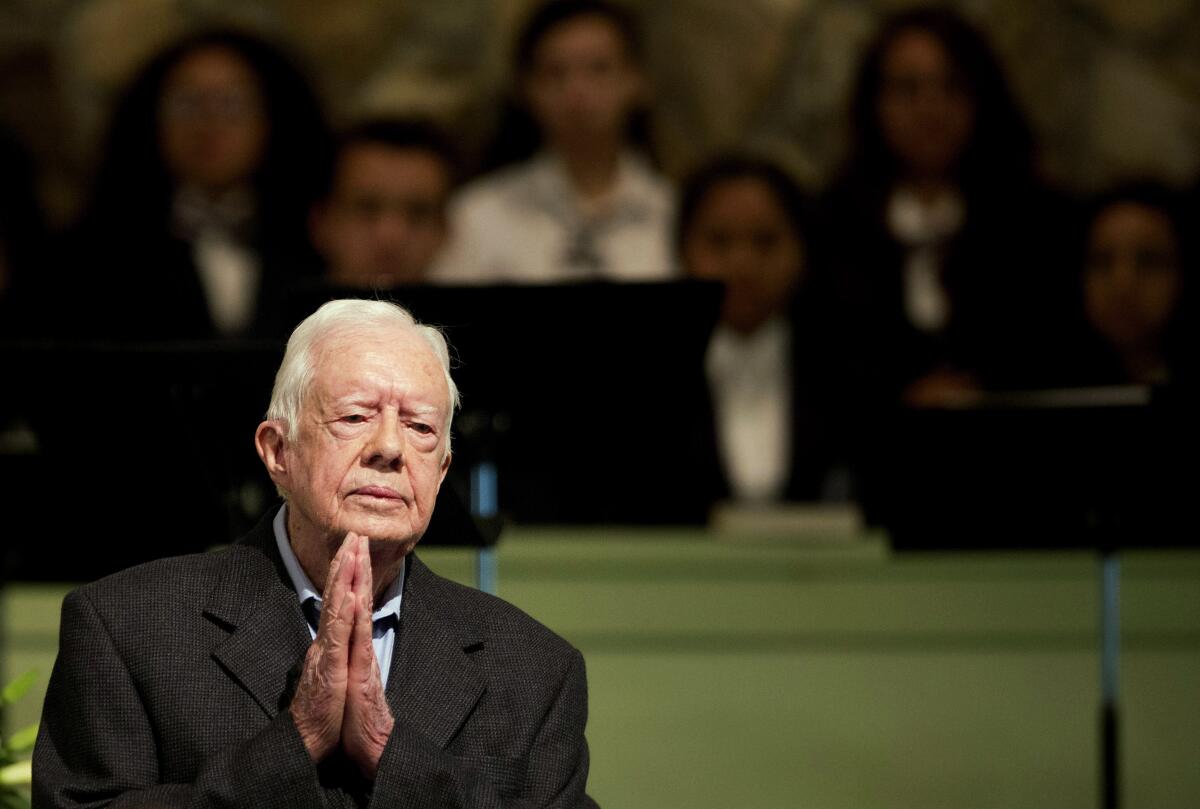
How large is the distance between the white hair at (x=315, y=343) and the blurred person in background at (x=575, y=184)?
138 inches

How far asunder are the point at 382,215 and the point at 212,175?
578 millimetres

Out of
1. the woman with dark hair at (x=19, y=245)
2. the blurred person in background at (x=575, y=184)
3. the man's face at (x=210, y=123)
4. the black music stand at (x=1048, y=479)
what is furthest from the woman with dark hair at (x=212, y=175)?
the black music stand at (x=1048, y=479)

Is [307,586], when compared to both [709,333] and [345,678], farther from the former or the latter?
[709,333]

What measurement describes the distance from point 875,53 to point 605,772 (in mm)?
3059

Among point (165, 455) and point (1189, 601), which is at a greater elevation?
point (165, 455)

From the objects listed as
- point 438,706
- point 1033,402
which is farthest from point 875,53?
point 438,706

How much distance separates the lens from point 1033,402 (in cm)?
324

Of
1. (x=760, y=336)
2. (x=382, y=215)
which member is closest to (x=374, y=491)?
(x=760, y=336)

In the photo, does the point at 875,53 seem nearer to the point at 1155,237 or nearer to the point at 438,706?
the point at 1155,237

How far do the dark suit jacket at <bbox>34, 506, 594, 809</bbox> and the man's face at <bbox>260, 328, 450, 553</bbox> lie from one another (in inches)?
4.8

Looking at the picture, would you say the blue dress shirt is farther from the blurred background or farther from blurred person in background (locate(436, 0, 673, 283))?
blurred person in background (locate(436, 0, 673, 283))

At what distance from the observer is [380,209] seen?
17.2 feet

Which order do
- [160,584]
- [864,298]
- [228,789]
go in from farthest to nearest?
[864,298] < [160,584] < [228,789]

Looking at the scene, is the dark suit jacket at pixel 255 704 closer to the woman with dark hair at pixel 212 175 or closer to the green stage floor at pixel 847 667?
the green stage floor at pixel 847 667
